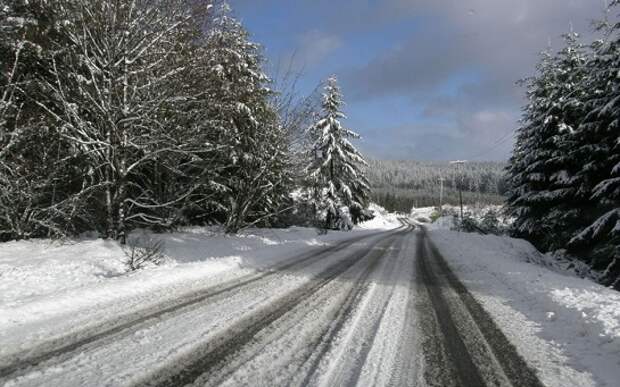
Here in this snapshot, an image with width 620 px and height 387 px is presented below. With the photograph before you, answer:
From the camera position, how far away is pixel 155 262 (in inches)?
345

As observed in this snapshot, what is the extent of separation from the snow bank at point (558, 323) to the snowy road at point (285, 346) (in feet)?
0.83

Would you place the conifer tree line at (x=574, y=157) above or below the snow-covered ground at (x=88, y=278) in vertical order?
above

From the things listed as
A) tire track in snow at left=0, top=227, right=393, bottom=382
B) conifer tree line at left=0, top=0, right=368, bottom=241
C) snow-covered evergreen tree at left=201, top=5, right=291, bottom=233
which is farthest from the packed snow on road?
snow-covered evergreen tree at left=201, top=5, right=291, bottom=233

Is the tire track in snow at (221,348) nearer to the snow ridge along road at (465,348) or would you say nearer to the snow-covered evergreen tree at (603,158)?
the snow ridge along road at (465,348)

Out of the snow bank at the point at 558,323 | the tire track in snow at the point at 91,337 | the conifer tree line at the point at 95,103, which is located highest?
the conifer tree line at the point at 95,103

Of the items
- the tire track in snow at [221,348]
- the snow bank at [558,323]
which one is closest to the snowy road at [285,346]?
the tire track in snow at [221,348]

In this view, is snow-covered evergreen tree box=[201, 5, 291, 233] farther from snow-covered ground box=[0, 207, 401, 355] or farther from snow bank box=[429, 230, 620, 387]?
snow bank box=[429, 230, 620, 387]

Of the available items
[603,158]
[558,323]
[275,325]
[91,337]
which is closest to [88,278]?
[91,337]

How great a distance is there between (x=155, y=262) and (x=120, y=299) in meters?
3.51

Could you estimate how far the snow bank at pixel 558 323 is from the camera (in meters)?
3.42

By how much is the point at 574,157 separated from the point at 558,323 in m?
15.6

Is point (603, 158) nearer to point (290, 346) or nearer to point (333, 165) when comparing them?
point (290, 346)

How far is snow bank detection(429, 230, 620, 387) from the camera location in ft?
11.2

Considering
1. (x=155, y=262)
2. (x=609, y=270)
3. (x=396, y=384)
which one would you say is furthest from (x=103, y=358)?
(x=609, y=270)
